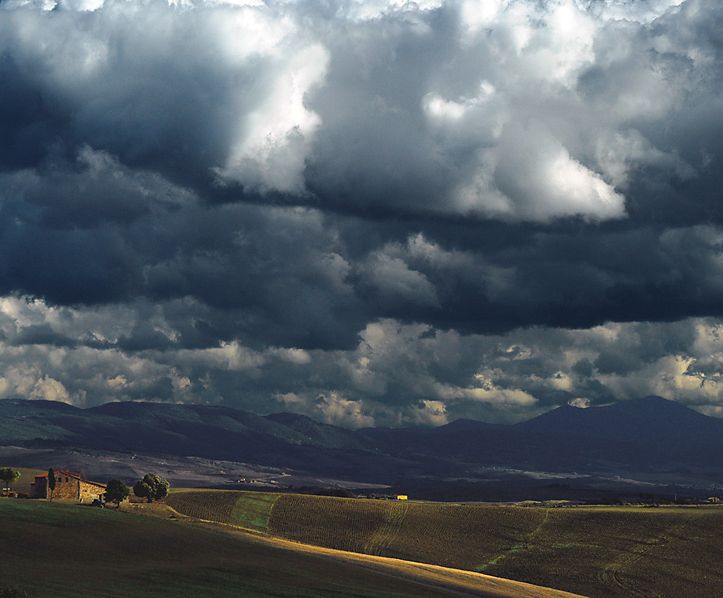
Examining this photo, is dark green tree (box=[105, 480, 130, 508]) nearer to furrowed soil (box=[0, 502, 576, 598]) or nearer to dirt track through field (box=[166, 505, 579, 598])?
furrowed soil (box=[0, 502, 576, 598])

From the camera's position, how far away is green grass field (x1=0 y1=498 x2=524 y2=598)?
339ft

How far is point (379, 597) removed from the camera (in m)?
113

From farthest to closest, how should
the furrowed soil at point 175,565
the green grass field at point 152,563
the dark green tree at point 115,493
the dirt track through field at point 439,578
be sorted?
the dark green tree at point 115,493 < the dirt track through field at point 439,578 < the furrowed soil at point 175,565 < the green grass field at point 152,563

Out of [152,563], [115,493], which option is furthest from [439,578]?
[115,493]

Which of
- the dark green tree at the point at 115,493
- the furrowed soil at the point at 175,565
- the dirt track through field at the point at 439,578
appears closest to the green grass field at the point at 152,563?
the furrowed soil at the point at 175,565

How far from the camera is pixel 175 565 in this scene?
122 m

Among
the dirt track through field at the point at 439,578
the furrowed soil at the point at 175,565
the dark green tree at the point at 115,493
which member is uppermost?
the dark green tree at the point at 115,493

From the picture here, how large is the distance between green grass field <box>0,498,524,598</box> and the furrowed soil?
0.39 ft

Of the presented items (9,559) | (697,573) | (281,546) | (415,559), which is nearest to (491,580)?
(281,546)

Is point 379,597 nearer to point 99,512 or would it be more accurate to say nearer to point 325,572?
point 325,572

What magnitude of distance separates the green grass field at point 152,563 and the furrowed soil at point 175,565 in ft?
0.39

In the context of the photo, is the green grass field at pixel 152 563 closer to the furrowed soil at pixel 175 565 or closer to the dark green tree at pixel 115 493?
the furrowed soil at pixel 175 565

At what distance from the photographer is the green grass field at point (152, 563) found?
103250mm

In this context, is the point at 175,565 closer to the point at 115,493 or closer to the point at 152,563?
the point at 152,563
